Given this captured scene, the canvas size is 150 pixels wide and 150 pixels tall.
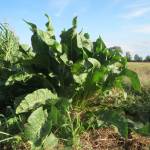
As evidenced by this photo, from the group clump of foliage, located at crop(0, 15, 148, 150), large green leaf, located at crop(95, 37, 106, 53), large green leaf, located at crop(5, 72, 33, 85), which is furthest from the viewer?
large green leaf, located at crop(95, 37, 106, 53)

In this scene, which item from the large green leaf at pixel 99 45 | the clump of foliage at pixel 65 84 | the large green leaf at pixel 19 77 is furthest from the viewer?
the large green leaf at pixel 99 45

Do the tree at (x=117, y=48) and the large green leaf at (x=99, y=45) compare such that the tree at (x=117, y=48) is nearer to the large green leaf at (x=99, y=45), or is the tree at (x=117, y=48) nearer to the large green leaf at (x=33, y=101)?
the large green leaf at (x=99, y=45)

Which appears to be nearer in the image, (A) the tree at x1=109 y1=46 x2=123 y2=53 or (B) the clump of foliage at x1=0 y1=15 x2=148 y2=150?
(B) the clump of foliage at x1=0 y1=15 x2=148 y2=150

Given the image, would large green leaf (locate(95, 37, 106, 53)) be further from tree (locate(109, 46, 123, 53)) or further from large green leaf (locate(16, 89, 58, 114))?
large green leaf (locate(16, 89, 58, 114))

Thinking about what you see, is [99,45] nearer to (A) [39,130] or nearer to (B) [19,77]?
(B) [19,77]

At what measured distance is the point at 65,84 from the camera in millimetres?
4504

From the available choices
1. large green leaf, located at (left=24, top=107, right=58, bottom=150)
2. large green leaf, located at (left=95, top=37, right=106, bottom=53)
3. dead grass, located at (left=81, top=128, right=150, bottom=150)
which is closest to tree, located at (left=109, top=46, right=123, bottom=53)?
large green leaf, located at (left=95, top=37, right=106, bottom=53)

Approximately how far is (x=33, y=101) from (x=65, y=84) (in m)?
0.59

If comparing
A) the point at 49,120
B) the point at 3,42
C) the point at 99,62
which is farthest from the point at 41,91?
the point at 3,42

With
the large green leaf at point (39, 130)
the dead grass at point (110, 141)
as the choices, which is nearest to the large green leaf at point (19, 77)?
the large green leaf at point (39, 130)

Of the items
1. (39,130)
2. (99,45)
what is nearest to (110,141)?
(39,130)

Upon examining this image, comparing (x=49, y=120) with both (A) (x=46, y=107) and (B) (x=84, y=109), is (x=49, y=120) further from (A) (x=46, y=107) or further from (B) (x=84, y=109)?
(B) (x=84, y=109)

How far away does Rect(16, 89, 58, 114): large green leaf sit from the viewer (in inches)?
157

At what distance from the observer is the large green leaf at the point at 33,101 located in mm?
3984
